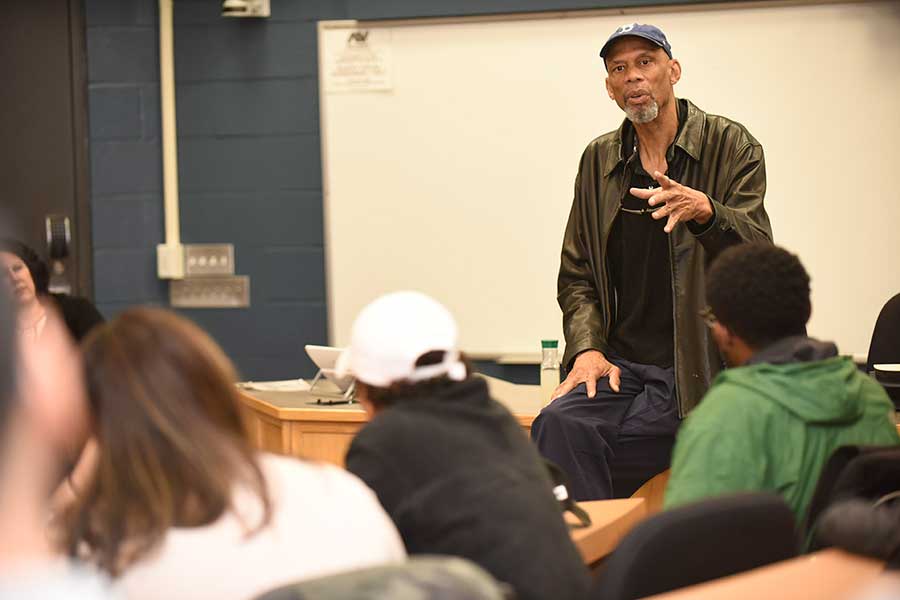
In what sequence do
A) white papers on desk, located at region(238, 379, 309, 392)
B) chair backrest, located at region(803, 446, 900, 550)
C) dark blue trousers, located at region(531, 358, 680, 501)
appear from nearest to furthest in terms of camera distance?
1. chair backrest, located at region(803, 446, 900, 550)
2. dark blue trousers, located at region(531, 358, 680, 501)
3. white papers on desk, located at region(238, 379, 309, 392)

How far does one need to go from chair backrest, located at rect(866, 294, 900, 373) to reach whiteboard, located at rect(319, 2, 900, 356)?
0.94 metres

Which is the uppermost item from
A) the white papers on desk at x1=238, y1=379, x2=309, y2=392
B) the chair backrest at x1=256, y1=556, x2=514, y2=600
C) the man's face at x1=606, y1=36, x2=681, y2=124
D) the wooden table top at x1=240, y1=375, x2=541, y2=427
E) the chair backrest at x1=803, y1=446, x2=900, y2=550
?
the man's face at x1=606, y1=36, x2=681, y2=124

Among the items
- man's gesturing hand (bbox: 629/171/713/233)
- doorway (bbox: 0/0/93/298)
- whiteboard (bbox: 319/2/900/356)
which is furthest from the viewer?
doorway (bbox: 0/0/93/298)

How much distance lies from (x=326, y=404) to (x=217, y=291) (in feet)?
5.22

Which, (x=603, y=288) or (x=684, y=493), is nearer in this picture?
(x=684, y=493)

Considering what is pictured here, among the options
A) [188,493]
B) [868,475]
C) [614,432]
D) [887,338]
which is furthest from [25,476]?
[887,338]

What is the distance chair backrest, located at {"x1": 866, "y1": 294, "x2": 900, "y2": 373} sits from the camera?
387 cm

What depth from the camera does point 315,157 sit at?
17.0 ft

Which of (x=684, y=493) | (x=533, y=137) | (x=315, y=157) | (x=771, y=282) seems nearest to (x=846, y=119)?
(x=533, y=137)

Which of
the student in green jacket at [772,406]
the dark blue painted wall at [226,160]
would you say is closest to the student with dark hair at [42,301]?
the dark blue painted wall at [226,160]

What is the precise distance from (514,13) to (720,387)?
2.94 meters

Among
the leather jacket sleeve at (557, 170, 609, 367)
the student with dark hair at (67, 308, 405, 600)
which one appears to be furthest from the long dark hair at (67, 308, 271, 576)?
the leather jacket sleeve at (557, 170, 609, 367)

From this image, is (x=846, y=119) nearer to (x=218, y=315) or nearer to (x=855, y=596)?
(x=218, y=315)

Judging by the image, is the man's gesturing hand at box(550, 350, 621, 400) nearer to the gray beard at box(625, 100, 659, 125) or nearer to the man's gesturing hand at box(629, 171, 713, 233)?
the man's gesturing hand at box(629, 171, 713, 233)
